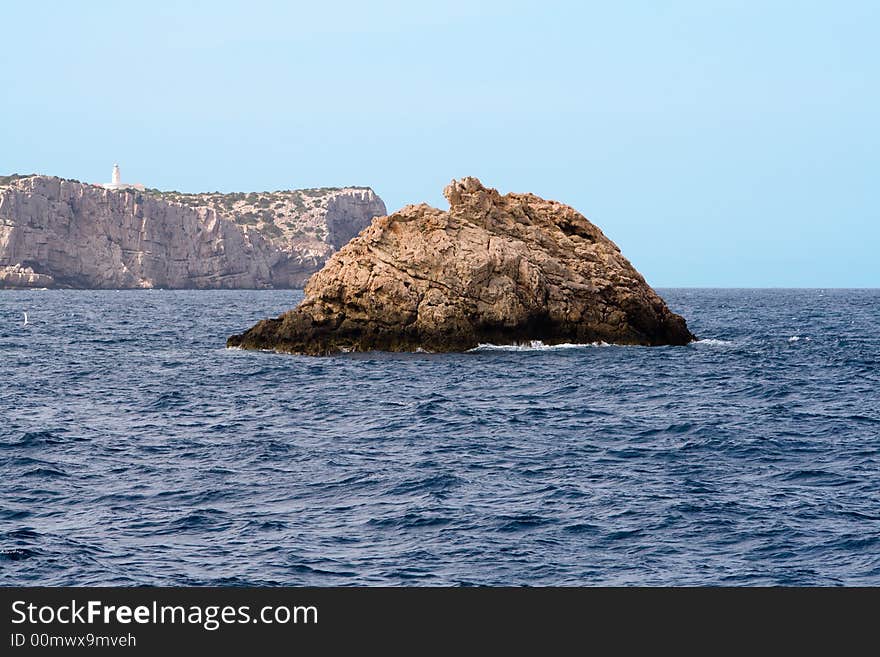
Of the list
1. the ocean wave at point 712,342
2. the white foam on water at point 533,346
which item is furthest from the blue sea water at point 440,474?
the ocean wave at point 712,342

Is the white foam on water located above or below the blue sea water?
above

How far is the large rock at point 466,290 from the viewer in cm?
5278

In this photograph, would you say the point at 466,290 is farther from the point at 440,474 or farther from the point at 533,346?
the point at 440,474

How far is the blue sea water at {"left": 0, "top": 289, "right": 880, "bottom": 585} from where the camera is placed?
17.0m

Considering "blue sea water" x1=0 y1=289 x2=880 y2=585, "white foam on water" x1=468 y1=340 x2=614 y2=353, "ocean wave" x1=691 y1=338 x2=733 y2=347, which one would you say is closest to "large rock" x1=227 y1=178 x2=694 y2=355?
"white foam on water" x1=468 y1=340 x2=614 y2=353

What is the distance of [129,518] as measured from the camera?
19531mm

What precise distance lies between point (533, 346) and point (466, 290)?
17.0 feet

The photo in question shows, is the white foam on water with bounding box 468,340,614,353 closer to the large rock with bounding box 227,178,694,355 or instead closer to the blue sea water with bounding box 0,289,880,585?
the large rock with bounding box 227,178,694,355

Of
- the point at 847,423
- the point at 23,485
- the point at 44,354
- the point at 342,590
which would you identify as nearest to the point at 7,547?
the point at 23,485

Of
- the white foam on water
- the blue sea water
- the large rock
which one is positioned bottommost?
the blue sea water

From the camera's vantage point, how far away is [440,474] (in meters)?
23.8

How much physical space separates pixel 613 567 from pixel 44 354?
4729cm

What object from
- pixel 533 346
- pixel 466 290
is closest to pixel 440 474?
pixel 466 290

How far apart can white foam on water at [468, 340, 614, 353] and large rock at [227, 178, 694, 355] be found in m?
0.27
